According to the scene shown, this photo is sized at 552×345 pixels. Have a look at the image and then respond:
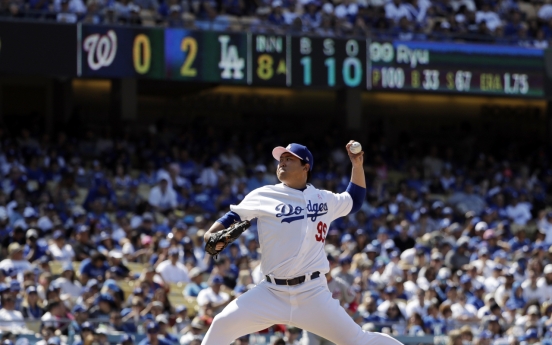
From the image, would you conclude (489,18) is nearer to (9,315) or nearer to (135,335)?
(135,335)

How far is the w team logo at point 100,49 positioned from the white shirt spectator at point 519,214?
23.4 ft

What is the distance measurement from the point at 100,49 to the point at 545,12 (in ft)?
31.2

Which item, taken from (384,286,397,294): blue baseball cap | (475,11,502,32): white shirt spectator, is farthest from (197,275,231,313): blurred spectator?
(475,11,502,32): white shirt spectator

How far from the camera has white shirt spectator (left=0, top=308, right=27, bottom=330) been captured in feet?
34.9

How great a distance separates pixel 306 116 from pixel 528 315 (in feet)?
37.1

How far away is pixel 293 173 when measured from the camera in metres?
6.38

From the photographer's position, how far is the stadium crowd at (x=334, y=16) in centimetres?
1725

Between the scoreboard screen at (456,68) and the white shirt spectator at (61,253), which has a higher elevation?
the scoreboard screen at (456,68)

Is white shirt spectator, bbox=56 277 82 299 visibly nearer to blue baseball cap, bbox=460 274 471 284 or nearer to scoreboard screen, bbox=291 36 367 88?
blue baseball cap, bbox=460 274 471 284

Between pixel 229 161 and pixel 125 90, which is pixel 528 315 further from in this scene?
pixel 125 90

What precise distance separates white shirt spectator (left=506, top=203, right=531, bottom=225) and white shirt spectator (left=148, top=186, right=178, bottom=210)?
594cm

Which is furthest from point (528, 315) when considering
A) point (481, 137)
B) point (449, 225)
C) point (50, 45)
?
point (481, 137)

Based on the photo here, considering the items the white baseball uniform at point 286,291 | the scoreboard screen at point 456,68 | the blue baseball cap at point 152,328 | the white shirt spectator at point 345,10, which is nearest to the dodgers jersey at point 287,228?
the white baseball uniform at point 286,291

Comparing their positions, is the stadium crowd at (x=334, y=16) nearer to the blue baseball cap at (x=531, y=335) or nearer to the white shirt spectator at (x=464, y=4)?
the white shirt spectator at (x=464, y=4)
